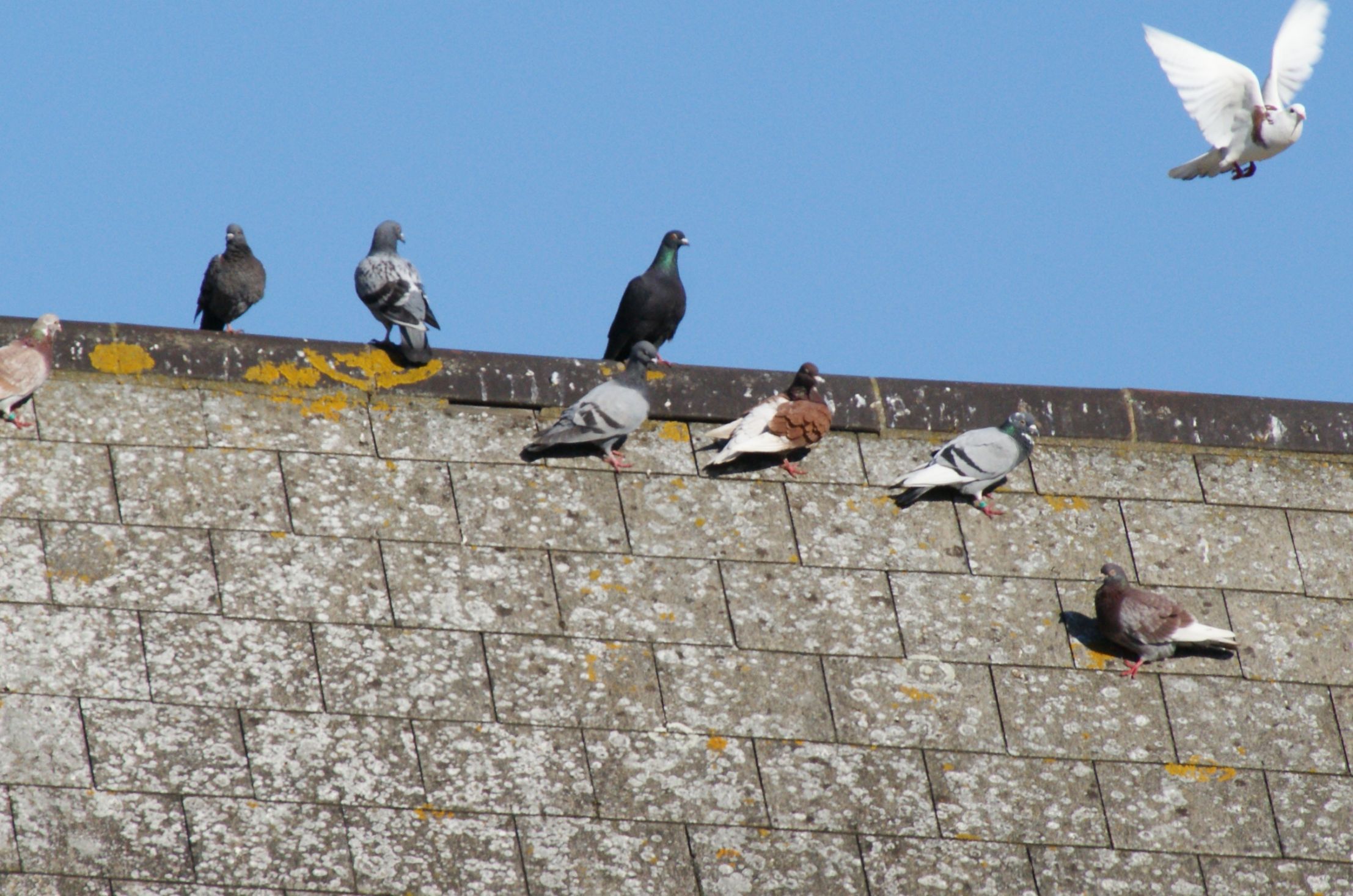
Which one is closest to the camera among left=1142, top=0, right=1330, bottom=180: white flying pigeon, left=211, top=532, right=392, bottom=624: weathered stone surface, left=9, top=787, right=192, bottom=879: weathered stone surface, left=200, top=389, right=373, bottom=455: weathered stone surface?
left=9, top=787, right=192, bottom=879: weathered stone surface

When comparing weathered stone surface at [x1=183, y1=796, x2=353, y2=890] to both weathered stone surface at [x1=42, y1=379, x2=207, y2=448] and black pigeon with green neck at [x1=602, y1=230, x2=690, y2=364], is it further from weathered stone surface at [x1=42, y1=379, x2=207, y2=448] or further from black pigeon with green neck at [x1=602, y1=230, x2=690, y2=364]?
black pigeon with green neck at [x1=602, y1=230, x2=690, y2=364]

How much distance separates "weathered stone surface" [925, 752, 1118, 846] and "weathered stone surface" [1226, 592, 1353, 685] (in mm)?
716

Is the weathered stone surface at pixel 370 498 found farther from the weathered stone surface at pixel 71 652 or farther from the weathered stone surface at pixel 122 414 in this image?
the weathered stone surface at pixel 71 652

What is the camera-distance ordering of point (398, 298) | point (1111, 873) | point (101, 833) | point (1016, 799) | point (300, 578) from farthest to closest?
1. point (398, 298)
2. point (300, 578)
3. point (1016, 799)
4. point (1111, 873)
5. point (101, 833)

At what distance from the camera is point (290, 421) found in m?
4.53

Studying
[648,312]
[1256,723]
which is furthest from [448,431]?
[648,312]

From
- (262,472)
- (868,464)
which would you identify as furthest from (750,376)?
(262,472)

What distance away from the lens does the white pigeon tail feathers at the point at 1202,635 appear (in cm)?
423

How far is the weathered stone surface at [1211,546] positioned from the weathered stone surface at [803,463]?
0.77m

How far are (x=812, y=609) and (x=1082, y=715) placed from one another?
0.68 meters

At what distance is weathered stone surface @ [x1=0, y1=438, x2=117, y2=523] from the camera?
4039 millimetres

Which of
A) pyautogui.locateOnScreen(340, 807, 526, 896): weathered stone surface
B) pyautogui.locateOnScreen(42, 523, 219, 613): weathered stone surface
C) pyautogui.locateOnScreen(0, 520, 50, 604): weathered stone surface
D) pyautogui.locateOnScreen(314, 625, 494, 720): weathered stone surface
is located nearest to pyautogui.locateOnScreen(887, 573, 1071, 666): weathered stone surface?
pyautogui.locateOnScreen(314, 625, 494, 720): weathered stone surface

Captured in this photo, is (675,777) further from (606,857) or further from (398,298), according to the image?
(398,298)

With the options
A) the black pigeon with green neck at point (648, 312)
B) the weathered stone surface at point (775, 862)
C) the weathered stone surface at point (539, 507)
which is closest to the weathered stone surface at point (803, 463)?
the weathered stone surface at point (539, 507)
